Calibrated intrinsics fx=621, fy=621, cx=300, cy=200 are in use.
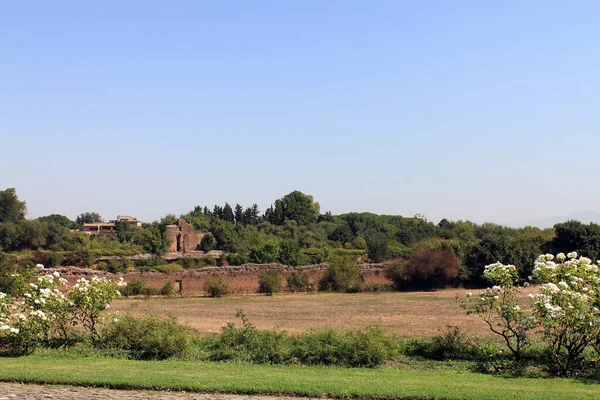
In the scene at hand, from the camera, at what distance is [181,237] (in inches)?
2330

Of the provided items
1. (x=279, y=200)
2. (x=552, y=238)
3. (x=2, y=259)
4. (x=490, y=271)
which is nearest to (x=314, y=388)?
(x=490, y=271)

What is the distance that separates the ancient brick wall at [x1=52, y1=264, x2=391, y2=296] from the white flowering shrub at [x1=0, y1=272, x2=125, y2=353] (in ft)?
71.2

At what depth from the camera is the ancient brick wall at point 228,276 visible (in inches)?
1484

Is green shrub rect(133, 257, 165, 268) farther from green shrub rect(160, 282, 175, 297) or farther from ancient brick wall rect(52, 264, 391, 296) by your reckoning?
green shrub rect(160, 282, 175, 297)

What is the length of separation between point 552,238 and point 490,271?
3488cm

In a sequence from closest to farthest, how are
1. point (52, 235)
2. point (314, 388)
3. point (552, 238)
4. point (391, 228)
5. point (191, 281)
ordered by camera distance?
point (314, 388) → point (191, 281) → point (552, 238) → point (52, 235) → point (391, 228)

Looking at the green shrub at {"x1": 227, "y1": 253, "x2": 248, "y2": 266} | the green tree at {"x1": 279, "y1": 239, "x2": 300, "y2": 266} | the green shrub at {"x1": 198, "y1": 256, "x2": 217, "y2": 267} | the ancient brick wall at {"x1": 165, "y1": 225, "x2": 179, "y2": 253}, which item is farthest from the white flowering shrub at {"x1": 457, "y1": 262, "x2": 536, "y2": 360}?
the ancient brick wall at {"x1": 165, "y1": 225, "x2": 179, "y2": 253}

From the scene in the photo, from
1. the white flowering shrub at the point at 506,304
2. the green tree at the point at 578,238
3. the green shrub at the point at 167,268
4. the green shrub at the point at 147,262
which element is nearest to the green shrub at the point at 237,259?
the green shrub at the point at 147,262

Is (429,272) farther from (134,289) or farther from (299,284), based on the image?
(134,289)

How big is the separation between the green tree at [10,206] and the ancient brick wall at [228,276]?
37.6 meters

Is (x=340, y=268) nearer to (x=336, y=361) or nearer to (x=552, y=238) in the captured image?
(x=552, y=238)

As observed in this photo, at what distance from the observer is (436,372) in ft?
37.6

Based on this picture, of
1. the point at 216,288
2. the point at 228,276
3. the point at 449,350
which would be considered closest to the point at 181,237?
the point at 228,276

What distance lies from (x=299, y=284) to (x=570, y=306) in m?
28.9
